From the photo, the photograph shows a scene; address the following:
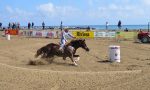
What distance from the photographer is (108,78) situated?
673 inches

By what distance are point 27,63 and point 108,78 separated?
23.6ft

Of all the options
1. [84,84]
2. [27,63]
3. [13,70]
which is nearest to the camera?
[84,84]

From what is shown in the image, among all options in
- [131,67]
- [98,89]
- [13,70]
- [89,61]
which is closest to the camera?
[98,89]

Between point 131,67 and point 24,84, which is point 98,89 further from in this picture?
point 131,67

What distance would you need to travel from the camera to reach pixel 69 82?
1641cm

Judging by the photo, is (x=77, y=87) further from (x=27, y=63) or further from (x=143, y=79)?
(x=27, y=63)

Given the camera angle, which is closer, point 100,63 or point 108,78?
point 108,78

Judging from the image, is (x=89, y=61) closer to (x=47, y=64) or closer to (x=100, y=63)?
(x=100, y=63)

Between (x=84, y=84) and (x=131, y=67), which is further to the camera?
(x=131, y=67)

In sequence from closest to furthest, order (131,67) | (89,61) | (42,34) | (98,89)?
(98,89), (131,67), (89,61), (42,34)

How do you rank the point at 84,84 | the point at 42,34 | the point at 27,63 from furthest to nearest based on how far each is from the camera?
1. the point at 42,34
2. the point at 27,63
3. the point at 84,84

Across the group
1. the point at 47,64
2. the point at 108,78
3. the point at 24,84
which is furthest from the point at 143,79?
the point at 47,64

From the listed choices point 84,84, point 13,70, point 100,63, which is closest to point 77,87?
point 84,84

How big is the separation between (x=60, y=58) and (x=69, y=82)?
8.76 metres
